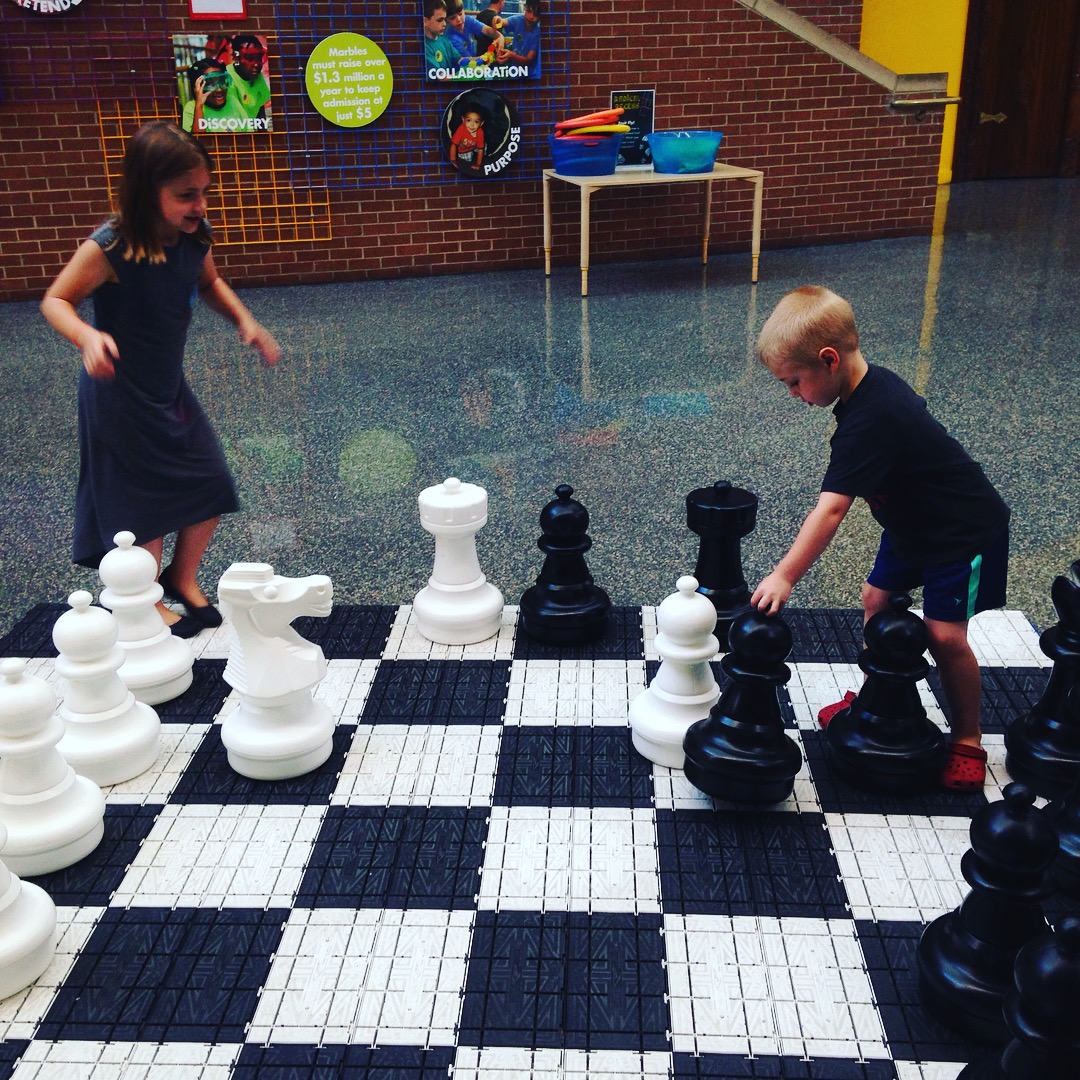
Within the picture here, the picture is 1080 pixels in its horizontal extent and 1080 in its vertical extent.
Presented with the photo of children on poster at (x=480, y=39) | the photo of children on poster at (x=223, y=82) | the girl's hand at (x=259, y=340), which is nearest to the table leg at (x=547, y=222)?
the photo of children on poster at (x=480, y=39)

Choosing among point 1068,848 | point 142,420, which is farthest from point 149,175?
point 1068,848

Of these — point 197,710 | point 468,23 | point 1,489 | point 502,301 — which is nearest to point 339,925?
point 197,710

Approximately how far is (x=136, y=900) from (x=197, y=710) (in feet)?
1.50

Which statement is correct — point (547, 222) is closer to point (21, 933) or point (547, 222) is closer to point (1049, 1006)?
point (21, 933)

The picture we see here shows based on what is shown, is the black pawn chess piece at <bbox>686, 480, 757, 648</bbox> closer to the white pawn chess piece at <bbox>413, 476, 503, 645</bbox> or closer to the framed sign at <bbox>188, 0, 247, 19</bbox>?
the white pawn chess piece at <bbox>413, 476, 503, 645</bbox>

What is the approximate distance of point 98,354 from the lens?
1.75 metres

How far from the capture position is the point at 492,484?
282 cm

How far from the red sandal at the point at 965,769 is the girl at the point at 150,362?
129 centimetres

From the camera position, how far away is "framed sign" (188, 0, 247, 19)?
15.7 feet

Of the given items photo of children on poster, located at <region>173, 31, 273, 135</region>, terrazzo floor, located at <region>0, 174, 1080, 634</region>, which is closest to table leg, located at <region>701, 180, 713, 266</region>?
terrazzo floor, located at <region>0, 174, 1080, 634</region>

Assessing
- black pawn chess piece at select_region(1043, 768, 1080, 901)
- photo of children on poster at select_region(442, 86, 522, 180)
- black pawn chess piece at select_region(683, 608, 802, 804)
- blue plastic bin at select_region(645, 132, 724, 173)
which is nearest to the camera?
black pawn chess piece at select_region(1043, 768, 1080, 901)

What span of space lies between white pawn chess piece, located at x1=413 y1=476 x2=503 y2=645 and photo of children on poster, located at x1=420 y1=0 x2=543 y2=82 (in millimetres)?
3885

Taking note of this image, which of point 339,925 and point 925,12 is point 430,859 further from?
point 925,12

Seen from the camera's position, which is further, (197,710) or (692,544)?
(692,544)
